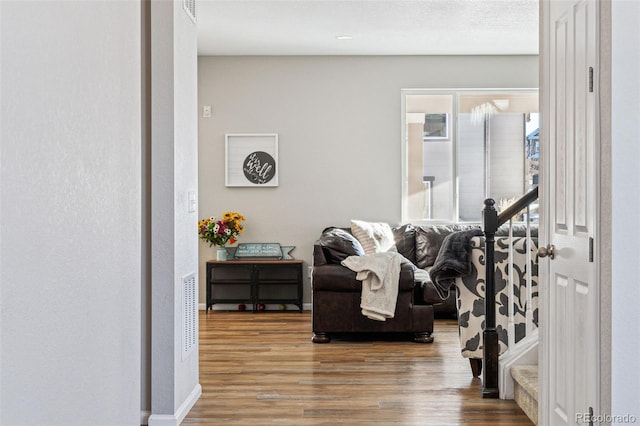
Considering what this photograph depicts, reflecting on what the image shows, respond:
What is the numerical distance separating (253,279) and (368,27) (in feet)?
8.99

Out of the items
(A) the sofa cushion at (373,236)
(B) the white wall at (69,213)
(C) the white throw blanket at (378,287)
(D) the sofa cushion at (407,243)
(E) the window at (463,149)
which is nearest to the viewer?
(B) the white wall at (69,213)

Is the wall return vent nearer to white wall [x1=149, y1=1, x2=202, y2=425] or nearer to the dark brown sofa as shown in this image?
white wall [x1=149, y1=1, x2=202, y2=425]

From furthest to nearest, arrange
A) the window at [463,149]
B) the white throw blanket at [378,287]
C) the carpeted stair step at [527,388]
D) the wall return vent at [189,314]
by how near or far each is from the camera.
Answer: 1. the window at [463,149]
2. the white throw blanket at [378,287]
3. the wall return vent at [189,314]
4. the carpeted stair step at [527,388]

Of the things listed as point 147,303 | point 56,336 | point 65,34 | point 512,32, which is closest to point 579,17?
point 65,34

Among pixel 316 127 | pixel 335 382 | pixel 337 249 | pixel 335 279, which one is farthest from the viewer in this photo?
pixel 316 127

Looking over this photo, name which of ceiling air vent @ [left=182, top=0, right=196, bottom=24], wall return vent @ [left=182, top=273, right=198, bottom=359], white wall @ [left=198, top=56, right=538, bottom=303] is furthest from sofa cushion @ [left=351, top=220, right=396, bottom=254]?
ceiling air vent @ [left=182, top=0, right=196, bottom=24]

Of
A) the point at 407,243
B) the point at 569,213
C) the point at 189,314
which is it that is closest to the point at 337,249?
the point at 407,243

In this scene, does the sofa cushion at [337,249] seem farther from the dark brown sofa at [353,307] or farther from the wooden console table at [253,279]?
the wooden console table at [253,279]

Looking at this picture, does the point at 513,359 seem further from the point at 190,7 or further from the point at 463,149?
the point at 463,149

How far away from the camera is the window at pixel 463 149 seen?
771 cm

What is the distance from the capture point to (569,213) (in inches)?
104

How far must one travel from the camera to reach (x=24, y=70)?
5.61 ft
